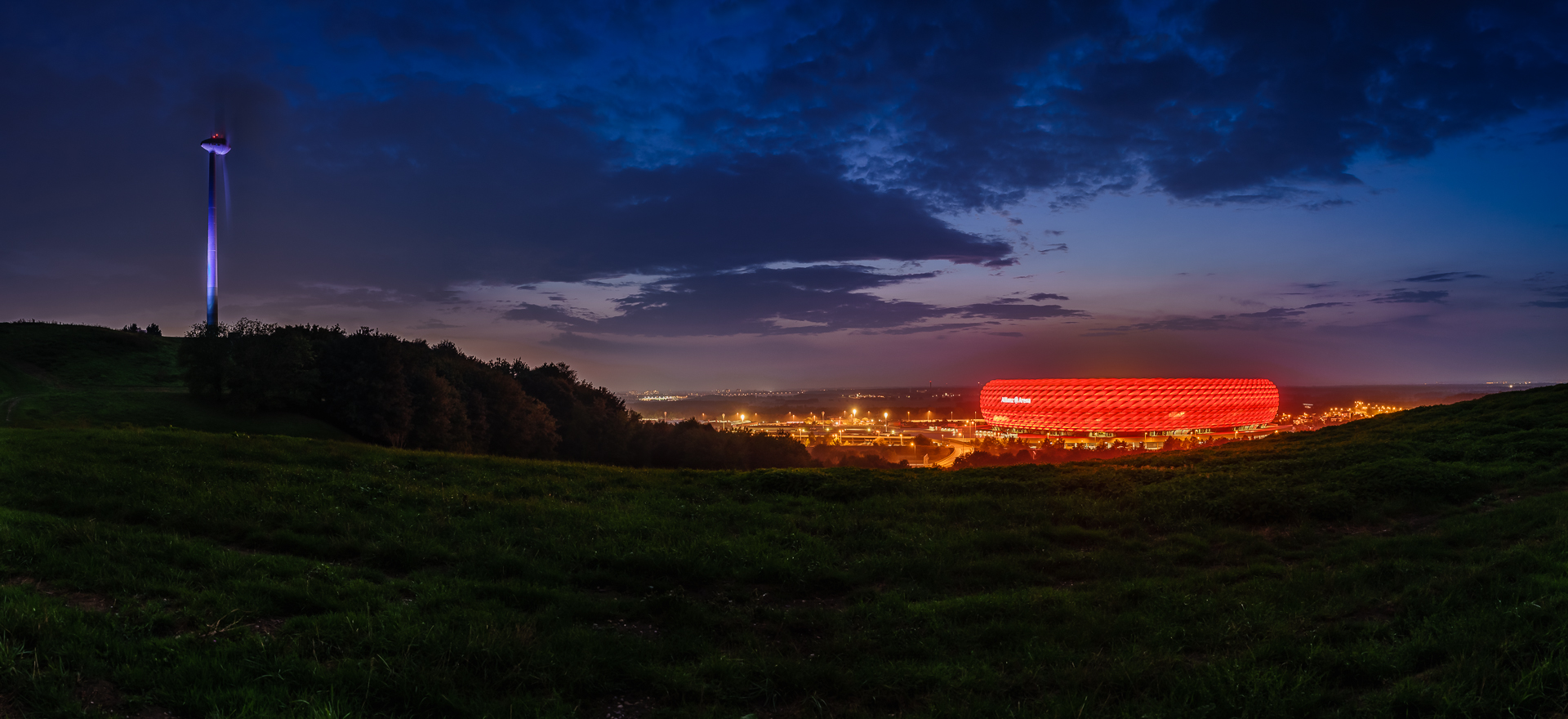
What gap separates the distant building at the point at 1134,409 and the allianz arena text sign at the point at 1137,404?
158 millimetres

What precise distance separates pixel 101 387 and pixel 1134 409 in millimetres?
140500

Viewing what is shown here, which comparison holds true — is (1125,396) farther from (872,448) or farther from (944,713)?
(944,713)

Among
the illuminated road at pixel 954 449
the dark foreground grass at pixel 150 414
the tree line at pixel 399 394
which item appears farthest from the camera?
the illuminated road at pixel 954 449

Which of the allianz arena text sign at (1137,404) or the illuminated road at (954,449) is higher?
the allianz arena text sign at (1137,404)

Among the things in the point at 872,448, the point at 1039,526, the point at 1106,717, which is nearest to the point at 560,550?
the point at 1106,717

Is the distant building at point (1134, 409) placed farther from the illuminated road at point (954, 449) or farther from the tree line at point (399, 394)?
the tree line at point (399, 394)

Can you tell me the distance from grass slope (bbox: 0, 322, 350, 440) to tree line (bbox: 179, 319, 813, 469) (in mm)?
1599

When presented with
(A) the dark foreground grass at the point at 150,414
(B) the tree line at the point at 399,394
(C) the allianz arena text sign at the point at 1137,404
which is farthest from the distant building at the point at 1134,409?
(A) the dark foreground grass at the point at 150,414

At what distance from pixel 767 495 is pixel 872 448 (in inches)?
3258

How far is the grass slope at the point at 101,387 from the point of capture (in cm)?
3069

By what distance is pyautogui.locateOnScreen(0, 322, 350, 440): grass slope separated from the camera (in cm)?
3069

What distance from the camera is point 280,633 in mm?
6602

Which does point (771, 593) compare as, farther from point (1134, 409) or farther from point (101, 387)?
point (1134, 409)

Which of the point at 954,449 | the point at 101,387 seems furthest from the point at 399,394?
the point at 954,449
